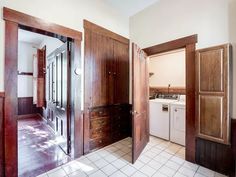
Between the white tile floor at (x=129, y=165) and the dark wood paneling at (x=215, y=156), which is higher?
the dark wood paneling at (x=215, y=156)

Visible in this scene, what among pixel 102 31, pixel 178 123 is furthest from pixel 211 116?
pixel 102 31

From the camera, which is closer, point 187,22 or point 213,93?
point 213,93

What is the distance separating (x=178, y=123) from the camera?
2.89 metres

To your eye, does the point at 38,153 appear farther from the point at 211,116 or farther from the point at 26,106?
the point at 26,106

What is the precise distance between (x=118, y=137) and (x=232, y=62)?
2506 millimetres

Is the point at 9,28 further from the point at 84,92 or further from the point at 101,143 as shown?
the point at 101,143

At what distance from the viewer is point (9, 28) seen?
1616 mm

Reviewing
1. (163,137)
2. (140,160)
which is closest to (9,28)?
(140,160)

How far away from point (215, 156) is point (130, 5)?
10.6 feet

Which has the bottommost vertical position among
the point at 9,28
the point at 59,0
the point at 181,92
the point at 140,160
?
the point at 140,160

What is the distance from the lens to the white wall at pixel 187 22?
1911 mm

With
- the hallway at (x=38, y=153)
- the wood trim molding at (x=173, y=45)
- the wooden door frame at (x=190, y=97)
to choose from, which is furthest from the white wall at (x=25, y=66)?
the wooden door frame at (x=190, y=97)

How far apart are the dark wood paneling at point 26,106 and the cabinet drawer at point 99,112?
419 centimetres

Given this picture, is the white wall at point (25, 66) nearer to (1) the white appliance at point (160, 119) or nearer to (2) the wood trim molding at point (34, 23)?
(2) the wood trim molding at point (34, 23)
